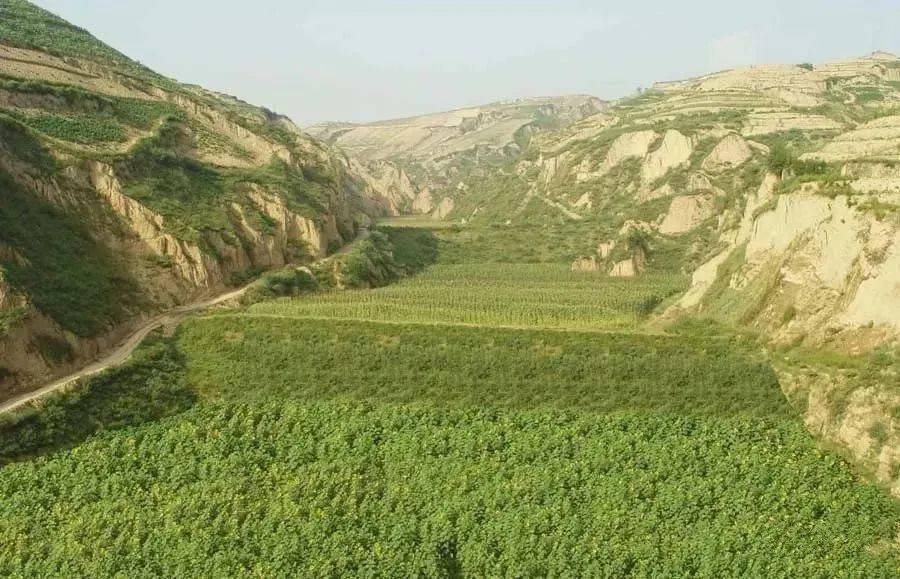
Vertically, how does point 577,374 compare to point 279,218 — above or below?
below

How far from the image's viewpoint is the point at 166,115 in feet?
177

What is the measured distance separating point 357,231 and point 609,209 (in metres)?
28.7

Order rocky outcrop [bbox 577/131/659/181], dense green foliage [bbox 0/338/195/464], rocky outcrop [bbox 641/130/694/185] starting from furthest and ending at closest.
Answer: rocky outcrop [bbox 577/131/659/181], rocky outcrop [bbox 641/130/694/185], dense green foliage [bbox 0/338/195/464]

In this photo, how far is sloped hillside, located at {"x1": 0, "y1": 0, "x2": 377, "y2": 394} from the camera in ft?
98.1

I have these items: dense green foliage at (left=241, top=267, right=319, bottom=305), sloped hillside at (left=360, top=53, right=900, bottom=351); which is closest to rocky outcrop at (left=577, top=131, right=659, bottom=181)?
sloped hillside at (left=360, top=53, right=900, bottom=351)

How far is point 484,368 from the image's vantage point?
28500 mm

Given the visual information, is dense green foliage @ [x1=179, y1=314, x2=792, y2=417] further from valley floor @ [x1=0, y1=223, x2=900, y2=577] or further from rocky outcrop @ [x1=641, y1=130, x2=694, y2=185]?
rocky outcrop @ [x1=641, y1=130, x2=694, y2=185]

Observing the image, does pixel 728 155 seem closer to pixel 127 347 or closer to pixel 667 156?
pixel 667 156

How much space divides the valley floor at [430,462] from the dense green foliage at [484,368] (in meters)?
0.10

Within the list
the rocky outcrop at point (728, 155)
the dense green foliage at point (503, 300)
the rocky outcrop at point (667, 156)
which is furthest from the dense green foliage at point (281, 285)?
the rocky outcrop at point (728, 155)

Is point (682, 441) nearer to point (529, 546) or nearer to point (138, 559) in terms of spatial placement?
point (529, 546)

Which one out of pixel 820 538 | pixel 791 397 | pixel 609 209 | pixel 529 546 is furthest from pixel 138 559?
pixel 609 209

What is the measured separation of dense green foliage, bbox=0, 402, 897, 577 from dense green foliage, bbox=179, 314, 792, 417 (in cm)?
127

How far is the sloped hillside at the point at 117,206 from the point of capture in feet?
98.1
